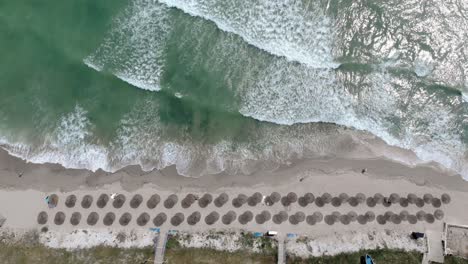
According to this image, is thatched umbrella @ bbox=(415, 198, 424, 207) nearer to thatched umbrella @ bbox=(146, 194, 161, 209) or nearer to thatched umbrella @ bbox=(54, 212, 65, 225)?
thatched umbrella @ bbox=(146, 194, 161, 209)

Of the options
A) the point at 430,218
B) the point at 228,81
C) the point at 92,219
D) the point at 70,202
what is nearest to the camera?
the point at 430,218

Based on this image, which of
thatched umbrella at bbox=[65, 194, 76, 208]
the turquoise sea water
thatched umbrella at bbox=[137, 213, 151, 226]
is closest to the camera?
thatched umbrella at bbox=[137, 213, 151, 226]

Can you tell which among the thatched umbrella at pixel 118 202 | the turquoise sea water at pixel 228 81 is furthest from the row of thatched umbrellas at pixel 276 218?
the turquoise sea water at pixel 228 81

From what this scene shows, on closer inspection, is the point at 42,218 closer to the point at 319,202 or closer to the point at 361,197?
the point at 319,202

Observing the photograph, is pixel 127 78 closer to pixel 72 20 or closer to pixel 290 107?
pixel 72 20

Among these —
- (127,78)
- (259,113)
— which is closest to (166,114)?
(127,78)

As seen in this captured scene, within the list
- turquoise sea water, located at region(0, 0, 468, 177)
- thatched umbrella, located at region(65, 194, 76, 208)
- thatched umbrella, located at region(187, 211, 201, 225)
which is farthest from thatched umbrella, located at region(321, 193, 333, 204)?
thatched umbrella, located at region(65, 194, 76, 208)

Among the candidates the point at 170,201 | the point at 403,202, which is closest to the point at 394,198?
the point at 403,202

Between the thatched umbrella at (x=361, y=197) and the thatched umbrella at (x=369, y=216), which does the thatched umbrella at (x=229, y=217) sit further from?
the thatched umbrella at (x=369, y=216)
